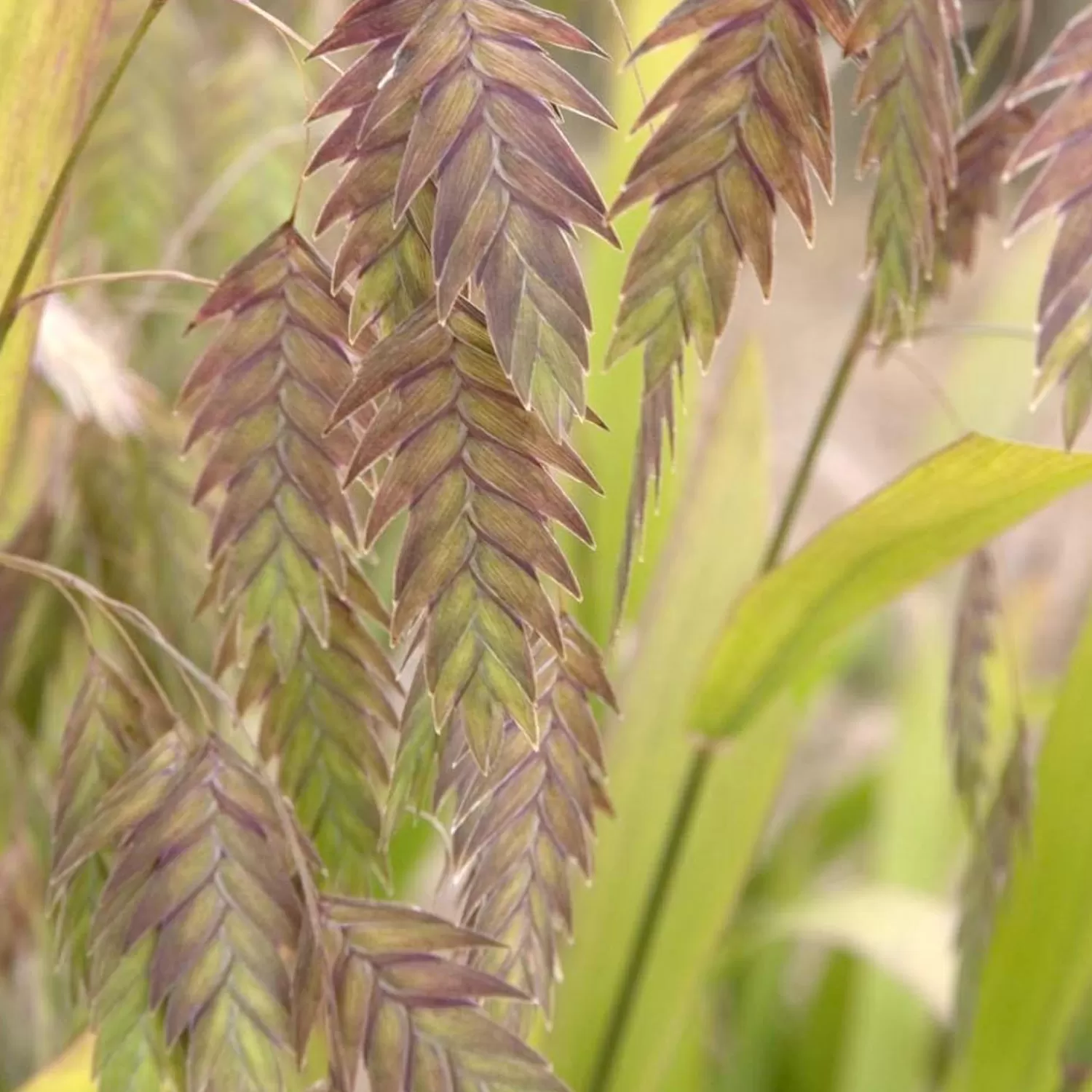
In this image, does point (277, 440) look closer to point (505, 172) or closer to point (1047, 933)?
point (505, 172)

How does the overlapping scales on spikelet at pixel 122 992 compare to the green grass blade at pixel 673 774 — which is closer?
the overlapping scales on spikelet at pixel 122 992

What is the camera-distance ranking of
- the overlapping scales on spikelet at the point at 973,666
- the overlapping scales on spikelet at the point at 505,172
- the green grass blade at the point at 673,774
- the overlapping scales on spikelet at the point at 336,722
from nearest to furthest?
the overlapping scales on spikelet at the point at 505,172 < the overlapping scales on spikelet at the point at 336,722 < the overlapping scales on spikelet at the point at 973,666 < the green grass blade at the point at 673,774

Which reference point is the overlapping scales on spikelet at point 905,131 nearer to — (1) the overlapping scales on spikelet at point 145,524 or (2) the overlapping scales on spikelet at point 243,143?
(1) the overlapping scales on spikelet at point 145,524

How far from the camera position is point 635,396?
25.0 inches

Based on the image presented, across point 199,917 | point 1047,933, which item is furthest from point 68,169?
point 1047,933

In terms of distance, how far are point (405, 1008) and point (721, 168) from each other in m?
0.20

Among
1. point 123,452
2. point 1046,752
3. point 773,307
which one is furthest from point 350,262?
point 773,307

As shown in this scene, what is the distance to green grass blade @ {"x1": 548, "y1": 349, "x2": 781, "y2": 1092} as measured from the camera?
601 mm

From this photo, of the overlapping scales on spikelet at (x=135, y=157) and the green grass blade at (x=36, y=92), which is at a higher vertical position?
the overlapping scales on spikelet at (x=135, y=157)

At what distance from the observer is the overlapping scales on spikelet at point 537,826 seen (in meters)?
0.34

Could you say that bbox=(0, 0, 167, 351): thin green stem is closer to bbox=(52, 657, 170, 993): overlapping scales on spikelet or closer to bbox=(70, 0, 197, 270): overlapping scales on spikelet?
bbox=(52, 657, 170, 993): overlapping scales on spikelet

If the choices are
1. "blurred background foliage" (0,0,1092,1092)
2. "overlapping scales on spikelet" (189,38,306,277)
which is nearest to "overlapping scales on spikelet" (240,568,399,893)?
"blurred background foliage" (0,0,1092,1092)

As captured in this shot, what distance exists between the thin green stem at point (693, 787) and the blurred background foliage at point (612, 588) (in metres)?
0.03

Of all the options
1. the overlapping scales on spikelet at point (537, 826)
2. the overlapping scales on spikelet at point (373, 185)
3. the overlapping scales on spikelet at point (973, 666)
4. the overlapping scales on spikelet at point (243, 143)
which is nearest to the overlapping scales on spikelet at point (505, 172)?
the overlapping scales on spikelet at point (373, 185)
